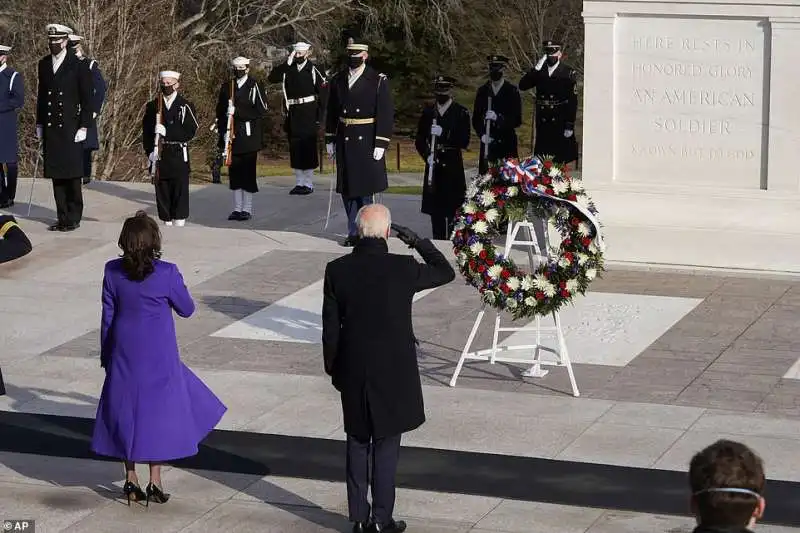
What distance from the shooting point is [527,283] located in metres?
9.42

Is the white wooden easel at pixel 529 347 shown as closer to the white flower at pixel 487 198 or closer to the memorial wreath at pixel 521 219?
the memorial wreath at pixel 521 219

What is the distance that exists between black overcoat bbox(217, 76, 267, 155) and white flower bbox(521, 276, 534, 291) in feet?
25.5

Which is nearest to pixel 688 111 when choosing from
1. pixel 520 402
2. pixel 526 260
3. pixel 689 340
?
pixel 526 260

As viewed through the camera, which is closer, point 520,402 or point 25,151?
point 520,402

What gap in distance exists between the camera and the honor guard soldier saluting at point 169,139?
51.0 feet

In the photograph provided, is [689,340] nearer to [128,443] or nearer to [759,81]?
[759,81]

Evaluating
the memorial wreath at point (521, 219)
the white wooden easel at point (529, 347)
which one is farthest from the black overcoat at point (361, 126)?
the memorial wreath at point (521, 219)

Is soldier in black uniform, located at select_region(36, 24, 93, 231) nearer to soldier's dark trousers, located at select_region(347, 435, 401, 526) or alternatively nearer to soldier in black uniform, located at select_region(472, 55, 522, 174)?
soldier in black uniform, located at select_region(472, 55, 522, 174)

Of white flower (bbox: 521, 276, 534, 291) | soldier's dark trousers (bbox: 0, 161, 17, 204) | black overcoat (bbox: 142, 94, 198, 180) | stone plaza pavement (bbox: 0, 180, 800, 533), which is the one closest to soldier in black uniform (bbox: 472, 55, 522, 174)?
stone plaza pavement (bbox: 0, 180, 800, 533)

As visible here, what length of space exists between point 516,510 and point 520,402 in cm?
202

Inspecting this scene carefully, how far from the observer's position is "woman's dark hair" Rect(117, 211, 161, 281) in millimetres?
7332

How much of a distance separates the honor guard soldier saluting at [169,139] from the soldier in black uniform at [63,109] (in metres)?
0.68

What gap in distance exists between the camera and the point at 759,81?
1302cm

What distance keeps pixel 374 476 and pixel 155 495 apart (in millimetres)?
1264
